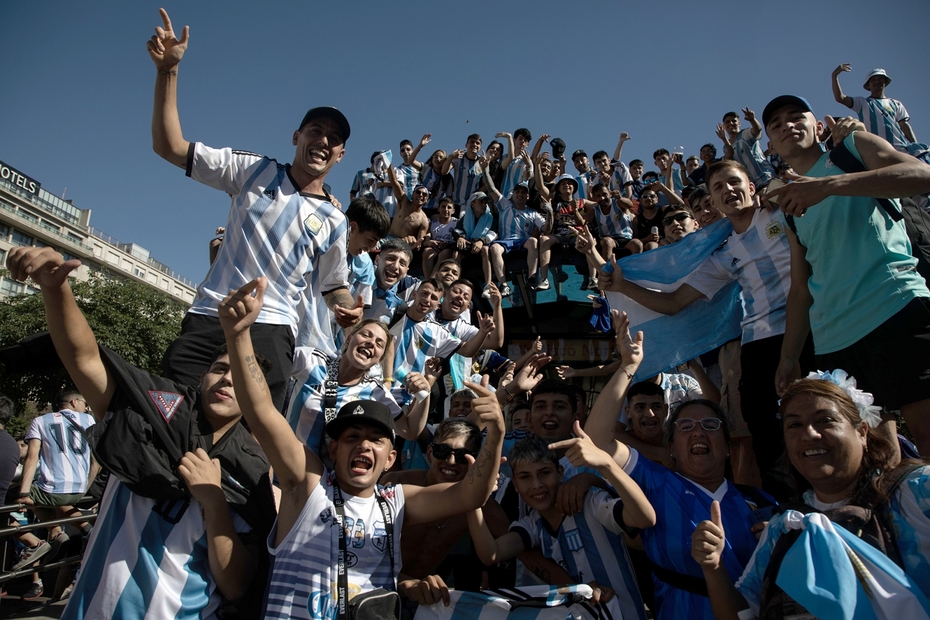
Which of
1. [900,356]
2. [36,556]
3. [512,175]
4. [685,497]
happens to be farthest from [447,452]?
[512,175]

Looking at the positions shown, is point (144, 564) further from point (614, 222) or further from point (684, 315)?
point (614, 222)

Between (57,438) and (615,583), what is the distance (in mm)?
6157

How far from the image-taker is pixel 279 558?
221cm

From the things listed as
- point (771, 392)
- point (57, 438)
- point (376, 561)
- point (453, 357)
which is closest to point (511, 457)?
point (376, 561)

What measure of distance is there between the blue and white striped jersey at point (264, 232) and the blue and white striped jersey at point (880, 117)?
9572 mm

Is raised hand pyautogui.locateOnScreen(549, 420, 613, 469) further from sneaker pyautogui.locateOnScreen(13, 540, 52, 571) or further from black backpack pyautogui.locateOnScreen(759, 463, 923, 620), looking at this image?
sneaker pyautogui.locateOnScreen(13, 540, 52, 571)

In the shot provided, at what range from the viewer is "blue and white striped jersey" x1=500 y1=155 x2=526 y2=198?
10484 millimetres

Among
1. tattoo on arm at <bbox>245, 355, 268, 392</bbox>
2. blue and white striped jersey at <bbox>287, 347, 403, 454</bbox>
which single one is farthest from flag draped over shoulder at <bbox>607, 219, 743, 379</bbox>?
tattoo on arm at <bbox>245, 355, 268, 392</bbox>

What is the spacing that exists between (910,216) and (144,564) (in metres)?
3.83

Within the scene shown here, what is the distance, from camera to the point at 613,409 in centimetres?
271

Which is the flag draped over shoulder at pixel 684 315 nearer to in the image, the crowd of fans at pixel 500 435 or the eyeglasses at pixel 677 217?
the crowd of fans at pixel 500 435

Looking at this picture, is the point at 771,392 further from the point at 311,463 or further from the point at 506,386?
the point at 311,463

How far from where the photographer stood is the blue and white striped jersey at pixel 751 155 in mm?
10016

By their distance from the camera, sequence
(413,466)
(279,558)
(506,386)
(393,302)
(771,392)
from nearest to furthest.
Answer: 1. (279,558)
2. (771,392)
3. (506,386)
4. (413,466)
5. (393,302)
